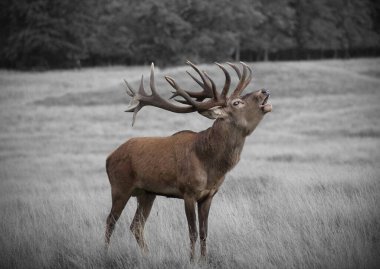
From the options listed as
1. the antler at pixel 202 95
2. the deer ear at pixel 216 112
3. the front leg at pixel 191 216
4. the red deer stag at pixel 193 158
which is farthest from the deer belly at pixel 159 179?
the deer ear at pixel 216 112

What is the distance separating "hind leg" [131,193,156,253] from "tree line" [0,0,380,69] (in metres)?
48.8

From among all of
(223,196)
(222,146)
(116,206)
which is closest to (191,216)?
(222,146)

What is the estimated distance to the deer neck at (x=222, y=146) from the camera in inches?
226

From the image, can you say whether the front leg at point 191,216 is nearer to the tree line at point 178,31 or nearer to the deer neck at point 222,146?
the deer neck at point 222,146

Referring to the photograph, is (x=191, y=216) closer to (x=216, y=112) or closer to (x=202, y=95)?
(x=216, y=112)

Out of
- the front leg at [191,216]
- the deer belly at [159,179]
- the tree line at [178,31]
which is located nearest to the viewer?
the front leg at [191,216]

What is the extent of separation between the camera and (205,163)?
5762 millimetres

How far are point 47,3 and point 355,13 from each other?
1465 inches

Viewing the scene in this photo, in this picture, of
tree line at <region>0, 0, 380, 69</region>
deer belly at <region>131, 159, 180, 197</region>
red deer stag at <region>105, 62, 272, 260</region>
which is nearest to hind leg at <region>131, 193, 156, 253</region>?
red deer stag at <region>105, 62, 272, 260</region>

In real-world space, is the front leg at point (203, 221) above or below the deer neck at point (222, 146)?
below

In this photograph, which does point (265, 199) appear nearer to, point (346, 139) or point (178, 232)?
point (178, 232)

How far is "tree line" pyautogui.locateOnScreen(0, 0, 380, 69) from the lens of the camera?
183ft

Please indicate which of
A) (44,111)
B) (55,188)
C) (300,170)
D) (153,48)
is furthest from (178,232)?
(153,48)

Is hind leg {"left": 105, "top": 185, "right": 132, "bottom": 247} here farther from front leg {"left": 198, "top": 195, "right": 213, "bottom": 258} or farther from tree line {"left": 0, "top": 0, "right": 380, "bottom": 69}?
tree line {"left": 0, "top": 0, "right": 380, "bottom": 69}
